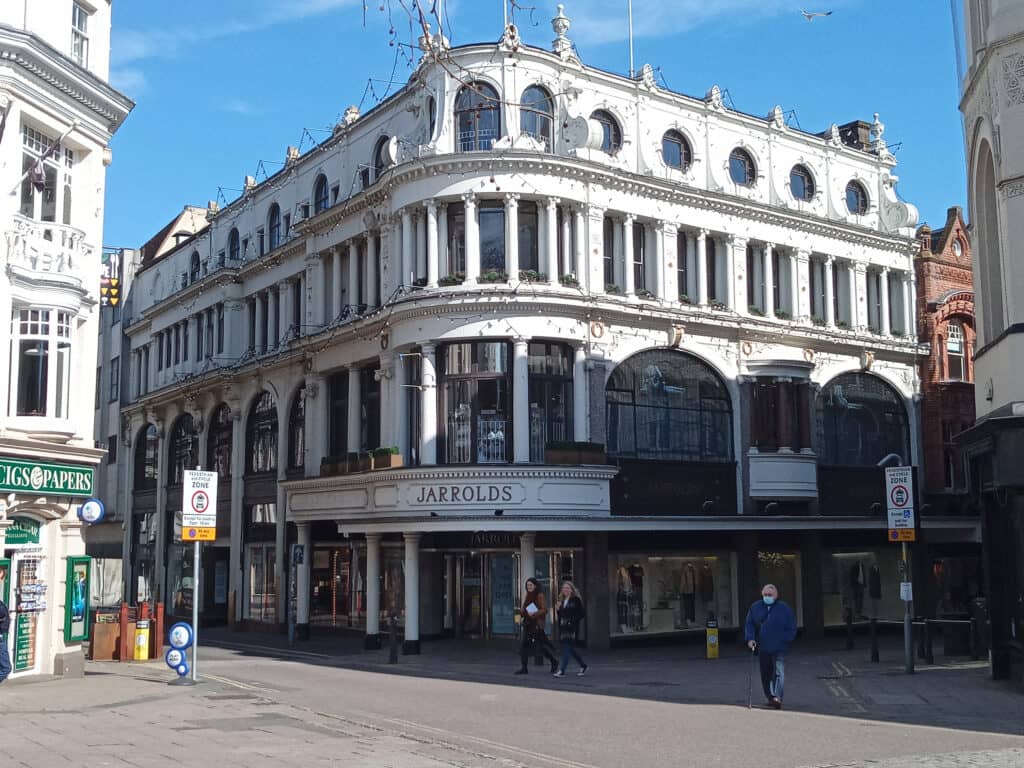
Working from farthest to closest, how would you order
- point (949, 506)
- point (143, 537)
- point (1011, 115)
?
point (143, 537) < point (949, 506) < point (1011, 115)

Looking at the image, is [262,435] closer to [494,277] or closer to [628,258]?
[494,277]

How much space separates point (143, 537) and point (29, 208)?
2973 centimetres

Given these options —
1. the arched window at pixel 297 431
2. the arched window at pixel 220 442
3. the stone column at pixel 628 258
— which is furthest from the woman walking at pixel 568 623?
the arched window at pixel 220 442

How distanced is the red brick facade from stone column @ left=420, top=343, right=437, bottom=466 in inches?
700

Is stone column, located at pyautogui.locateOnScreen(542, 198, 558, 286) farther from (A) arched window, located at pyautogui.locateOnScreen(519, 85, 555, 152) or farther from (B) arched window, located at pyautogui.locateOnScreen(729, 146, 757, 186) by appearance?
(B) arched window, located at pyautogui.locateOnScreen(729, 146, 757, 186)

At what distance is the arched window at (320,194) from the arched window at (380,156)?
361cm

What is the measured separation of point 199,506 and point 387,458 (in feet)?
31.1

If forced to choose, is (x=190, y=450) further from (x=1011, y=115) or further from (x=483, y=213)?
(x=1011, y=115)

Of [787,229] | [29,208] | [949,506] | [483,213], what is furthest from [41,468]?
[949,506]

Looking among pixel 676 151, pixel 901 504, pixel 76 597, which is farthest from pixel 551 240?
pixel 76 597

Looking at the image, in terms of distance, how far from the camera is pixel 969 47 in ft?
69.2

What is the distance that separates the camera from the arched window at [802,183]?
121ft

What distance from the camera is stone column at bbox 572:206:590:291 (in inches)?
1195

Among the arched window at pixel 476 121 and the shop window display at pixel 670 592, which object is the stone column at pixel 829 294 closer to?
the shop window display at pixel 670 592
